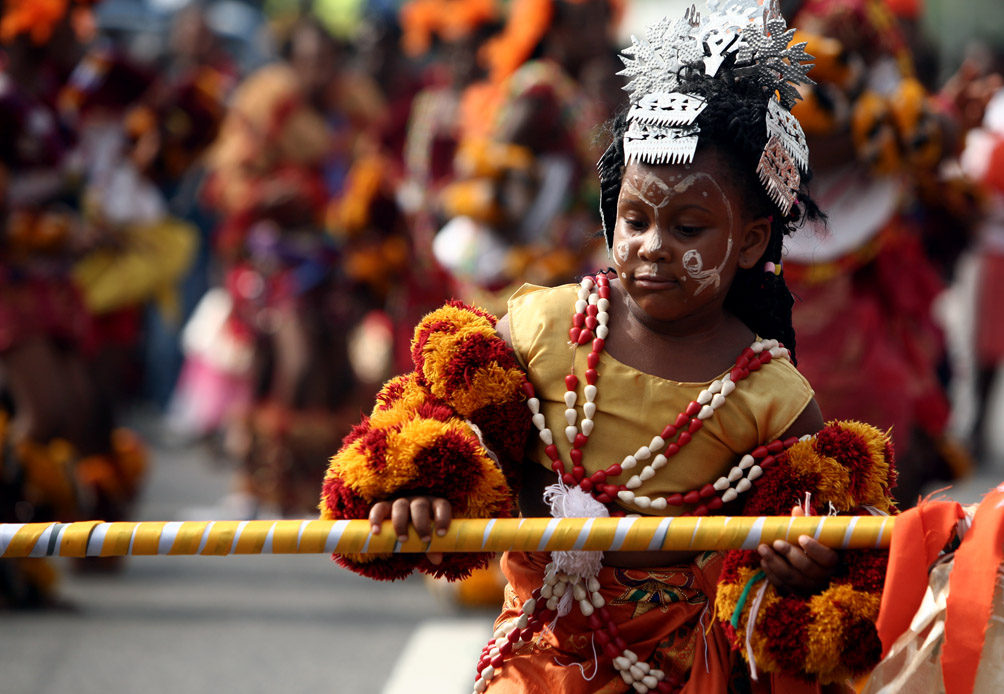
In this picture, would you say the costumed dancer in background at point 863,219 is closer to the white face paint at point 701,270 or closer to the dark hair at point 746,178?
the dark hair at point 746,178

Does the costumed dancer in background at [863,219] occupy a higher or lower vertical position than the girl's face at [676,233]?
lower

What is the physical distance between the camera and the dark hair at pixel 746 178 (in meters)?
2.54

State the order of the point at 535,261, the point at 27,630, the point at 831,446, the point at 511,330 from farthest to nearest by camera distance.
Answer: the point at 535,261
the point at 27,630
the point at 511,330
the point at 831,446

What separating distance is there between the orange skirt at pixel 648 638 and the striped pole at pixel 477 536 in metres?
0.28

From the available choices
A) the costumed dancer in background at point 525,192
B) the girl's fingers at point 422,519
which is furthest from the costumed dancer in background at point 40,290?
the girl's fingers at point 422,519

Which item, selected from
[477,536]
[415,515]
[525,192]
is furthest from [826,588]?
[525,192]

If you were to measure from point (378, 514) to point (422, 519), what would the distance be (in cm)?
7

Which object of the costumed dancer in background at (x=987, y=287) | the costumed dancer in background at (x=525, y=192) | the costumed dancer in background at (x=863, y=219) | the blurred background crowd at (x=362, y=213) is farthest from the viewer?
the costumed dancer in background at (x=987, y=287)

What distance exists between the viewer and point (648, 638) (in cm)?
257

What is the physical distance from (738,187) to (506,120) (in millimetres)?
3232

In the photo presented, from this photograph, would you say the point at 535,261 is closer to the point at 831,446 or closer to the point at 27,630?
the point at 27,630

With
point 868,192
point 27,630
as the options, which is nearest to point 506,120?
point 868,192

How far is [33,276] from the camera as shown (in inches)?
225

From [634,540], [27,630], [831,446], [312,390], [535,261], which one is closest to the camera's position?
[634,540]
